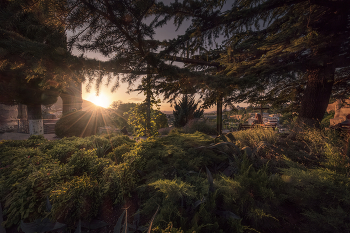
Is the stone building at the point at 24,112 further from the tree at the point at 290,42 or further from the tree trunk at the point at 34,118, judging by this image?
the tree at the point at 290,42

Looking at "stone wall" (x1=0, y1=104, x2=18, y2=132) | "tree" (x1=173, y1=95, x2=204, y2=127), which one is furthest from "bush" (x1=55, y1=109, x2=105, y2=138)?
"stone wall" (x1=0, y1=104, x2=18, y2=132)

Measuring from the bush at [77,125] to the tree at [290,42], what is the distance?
9.04 metres

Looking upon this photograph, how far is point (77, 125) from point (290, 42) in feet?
38.1

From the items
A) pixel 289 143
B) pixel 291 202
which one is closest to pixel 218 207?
pixel 291 202

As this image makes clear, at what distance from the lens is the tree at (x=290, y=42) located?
2.98 meters

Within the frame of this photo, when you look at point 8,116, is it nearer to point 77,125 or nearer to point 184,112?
point 77,125

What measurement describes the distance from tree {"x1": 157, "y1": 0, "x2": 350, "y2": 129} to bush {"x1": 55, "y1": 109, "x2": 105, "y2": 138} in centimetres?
904

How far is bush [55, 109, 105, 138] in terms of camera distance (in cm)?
853

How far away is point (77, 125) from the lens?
29.0 ft

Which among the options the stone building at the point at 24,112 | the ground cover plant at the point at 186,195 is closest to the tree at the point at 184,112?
the stone building at the point at 24,112

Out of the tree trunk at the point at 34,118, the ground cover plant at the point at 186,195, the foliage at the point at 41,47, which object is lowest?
the ground cover plant at the point at 186,195

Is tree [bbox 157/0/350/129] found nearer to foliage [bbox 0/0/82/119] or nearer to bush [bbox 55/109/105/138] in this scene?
foliage [bbox 0/0/82/119]

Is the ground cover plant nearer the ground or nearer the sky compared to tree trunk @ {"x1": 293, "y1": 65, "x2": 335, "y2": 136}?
nearer the ground

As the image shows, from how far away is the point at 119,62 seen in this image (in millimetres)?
3109
